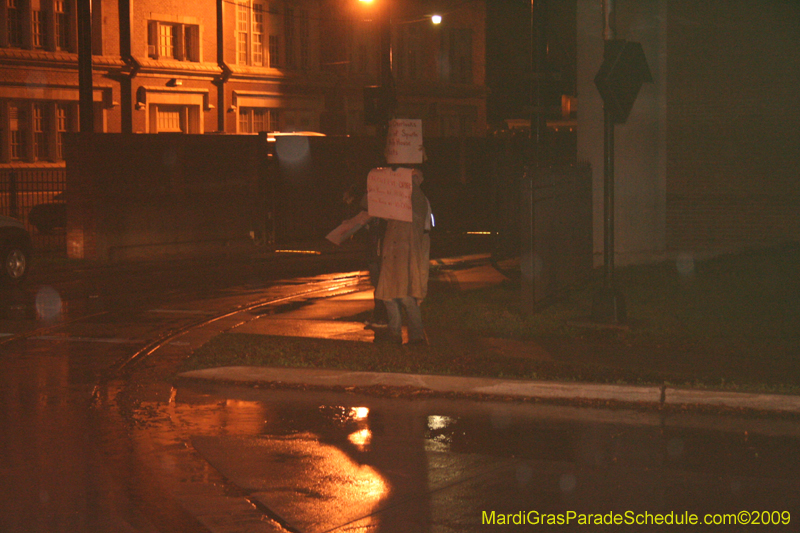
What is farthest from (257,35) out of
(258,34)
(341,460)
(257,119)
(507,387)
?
(341,460)

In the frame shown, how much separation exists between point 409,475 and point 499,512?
86 centimetres

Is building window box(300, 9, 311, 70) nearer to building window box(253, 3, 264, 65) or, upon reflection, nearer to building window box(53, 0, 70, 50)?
building window box(253, 3, 264, 65)

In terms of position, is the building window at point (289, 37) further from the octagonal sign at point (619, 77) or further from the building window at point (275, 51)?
the octagonal sign at point (619, 77)

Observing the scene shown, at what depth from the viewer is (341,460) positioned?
636 cm

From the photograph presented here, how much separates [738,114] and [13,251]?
12324 mm

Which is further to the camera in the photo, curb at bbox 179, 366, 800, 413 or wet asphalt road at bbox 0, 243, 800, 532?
curb at bbox 179, 366, 800, 413

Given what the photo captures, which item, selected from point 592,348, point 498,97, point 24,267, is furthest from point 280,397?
point 498,97

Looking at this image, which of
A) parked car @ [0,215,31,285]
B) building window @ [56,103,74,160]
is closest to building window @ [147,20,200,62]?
building window @ [56,103,74,160]

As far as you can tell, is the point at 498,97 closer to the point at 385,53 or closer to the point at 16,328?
the point at 385,53

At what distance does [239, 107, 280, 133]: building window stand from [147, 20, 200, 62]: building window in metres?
3.43

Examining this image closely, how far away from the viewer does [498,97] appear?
54.4m

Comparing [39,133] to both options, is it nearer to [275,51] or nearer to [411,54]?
[275,51]

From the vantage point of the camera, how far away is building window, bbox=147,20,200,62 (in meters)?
38.5

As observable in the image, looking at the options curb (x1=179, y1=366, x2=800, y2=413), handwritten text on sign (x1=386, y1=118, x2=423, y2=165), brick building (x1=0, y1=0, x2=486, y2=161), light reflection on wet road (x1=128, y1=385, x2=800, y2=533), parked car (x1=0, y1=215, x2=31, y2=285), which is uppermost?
brick building (x1=0, y1=0, x2=486, y2=161)
